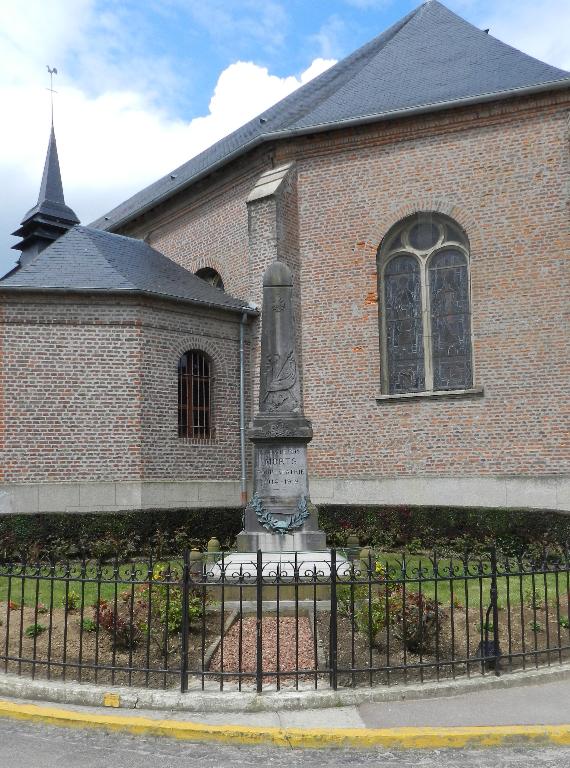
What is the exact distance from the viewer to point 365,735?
15.5 ft

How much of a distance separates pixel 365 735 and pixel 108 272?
11.7 meters

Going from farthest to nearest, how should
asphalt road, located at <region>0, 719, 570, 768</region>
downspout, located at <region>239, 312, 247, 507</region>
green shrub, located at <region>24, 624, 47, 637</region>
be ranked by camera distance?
downspout, located at <region>239, 312, 247, 507</region> < green shrub, located at <region>24, 624, 47, 637</region> < asphalt road, located at <region>0, 719, 570, 768</region>

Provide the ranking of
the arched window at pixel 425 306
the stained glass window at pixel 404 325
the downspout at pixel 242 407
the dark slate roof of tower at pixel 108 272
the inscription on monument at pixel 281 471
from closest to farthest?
1. the inscription on monument at pixel 281 471
2. the dark slate roof of tower at pixel 108 272
3. the arched window at pixel 425 306
4. the stained glass window at pixel 404 325
5. the downspout at pixel 242 407

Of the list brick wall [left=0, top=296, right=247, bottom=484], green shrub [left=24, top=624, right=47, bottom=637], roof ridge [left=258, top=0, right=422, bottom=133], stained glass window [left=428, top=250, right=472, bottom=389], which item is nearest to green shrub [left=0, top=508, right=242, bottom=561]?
brick wall [left=0, top=296, right=247, bottom=484]

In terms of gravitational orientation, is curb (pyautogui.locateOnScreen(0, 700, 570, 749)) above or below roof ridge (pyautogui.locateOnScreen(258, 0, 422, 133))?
below

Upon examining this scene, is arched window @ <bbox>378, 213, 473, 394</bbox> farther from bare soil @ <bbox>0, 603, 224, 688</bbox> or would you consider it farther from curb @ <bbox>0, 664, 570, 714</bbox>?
curb @ <bbox>0, 664, 570, 714</bbox>

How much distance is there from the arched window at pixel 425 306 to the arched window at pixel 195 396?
3.65 metres

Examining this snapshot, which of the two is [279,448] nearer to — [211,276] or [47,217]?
[211,276]

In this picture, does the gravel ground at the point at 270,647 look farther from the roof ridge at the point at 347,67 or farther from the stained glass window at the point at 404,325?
the roof ridge at the point at 347,67

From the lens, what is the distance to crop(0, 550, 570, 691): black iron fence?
18.6 ft

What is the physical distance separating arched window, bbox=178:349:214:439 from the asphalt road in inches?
414

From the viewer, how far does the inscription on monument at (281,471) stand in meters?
9.09

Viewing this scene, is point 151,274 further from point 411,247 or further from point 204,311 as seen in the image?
point 411,247

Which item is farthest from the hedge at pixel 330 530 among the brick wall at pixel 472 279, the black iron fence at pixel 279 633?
the black iron fence at pixel 279 633
